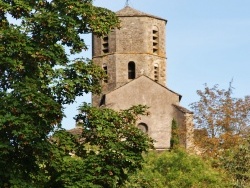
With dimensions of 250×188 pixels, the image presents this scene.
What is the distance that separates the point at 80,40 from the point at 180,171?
14875mm

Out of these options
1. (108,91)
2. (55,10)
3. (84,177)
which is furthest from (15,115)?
(108,91)

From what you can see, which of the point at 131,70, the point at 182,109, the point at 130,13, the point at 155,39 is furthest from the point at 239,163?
the point at 155,39

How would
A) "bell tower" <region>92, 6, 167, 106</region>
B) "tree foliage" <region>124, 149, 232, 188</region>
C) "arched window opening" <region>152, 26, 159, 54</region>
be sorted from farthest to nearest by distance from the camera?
"arched window opening" <region>152, 26, 159, 54</region>, "bell tower" <region>92, 6, 167, 106</region>, "tree foliage" <region>124, 149, 232, 188</region>

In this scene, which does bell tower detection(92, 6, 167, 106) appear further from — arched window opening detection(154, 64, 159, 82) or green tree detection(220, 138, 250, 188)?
green tree detection(220, 138, 250, 188)

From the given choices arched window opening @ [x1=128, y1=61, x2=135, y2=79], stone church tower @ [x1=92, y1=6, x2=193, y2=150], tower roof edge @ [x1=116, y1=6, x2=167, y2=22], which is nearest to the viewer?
stone church tower @ [x1=92, y1=6, x2=193, y2=150]

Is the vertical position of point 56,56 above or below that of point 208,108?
below

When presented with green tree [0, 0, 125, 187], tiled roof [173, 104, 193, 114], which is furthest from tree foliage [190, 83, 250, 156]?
green tree [0, 0, 125, 187]

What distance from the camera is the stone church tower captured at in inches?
2373

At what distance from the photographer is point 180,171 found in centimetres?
3359

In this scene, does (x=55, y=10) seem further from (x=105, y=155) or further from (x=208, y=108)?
(x=208, y=108)

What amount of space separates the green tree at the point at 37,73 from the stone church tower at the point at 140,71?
130ft

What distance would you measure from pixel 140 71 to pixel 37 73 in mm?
46520

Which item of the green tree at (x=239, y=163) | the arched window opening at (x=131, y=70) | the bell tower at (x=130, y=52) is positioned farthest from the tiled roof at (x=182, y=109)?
the green tree at (x=239, y=163)

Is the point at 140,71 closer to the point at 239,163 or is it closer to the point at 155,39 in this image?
the point at 155,39
